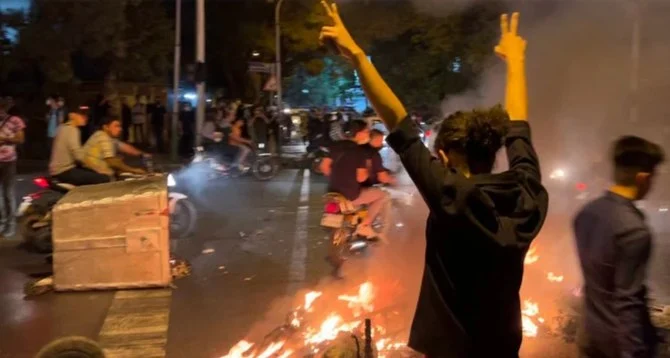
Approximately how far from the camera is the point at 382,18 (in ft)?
40.1

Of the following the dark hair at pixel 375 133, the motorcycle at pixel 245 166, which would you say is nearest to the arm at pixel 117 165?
the dark hair at pixel 375 133

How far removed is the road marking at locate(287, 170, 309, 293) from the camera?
7324 mm

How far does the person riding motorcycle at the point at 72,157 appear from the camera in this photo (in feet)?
26.8

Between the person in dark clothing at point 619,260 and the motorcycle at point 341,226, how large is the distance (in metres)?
4.37

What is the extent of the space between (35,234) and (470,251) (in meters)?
7.34

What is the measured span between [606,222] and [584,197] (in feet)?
21.8

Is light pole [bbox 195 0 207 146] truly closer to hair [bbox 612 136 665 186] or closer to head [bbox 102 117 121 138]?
head [bbox 102 117 121 138]

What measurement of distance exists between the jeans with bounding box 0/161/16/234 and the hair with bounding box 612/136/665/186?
7.69 meters

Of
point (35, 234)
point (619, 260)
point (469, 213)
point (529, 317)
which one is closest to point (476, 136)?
point (469, 213)

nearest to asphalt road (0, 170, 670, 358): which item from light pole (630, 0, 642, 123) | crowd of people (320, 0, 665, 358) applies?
light pole (630, 0, 642, 123)

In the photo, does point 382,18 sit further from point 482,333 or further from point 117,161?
point 482,333

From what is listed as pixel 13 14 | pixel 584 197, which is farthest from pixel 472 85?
pixel 13 14

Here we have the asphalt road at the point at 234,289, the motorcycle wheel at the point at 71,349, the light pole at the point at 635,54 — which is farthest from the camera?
the light pole at the point at 635,54

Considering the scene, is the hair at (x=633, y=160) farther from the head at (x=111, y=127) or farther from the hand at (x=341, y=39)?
the head at (x=111, y=127)
